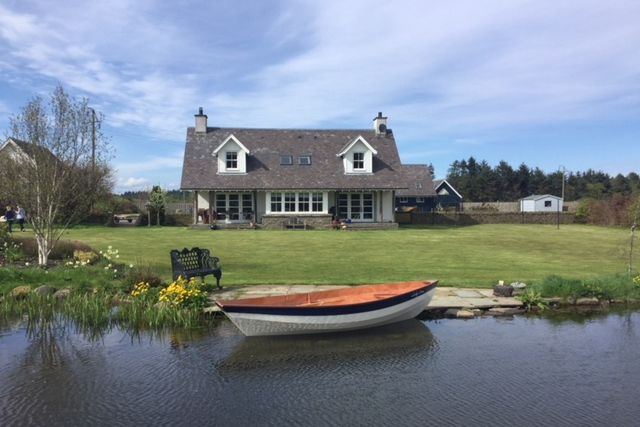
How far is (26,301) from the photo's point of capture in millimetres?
12305

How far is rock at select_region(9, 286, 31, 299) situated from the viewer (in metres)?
12.6

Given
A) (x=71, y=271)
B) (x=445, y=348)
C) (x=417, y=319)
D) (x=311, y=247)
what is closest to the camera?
(x=445, y=348)

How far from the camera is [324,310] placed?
1009 cm

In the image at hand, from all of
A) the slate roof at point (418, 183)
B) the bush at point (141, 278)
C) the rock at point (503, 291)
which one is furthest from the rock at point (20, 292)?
the slate roof at point (418, 183)

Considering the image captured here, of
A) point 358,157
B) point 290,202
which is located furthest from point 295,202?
point 358,157

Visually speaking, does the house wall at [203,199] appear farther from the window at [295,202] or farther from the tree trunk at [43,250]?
the tree trunk at [43,250]

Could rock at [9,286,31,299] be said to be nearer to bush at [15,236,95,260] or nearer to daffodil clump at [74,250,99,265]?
daffodil clump at [74,250,99,265]

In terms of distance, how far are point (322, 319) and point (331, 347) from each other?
0.63 m

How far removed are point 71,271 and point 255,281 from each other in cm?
497

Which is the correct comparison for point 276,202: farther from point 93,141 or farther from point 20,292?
point 20,292

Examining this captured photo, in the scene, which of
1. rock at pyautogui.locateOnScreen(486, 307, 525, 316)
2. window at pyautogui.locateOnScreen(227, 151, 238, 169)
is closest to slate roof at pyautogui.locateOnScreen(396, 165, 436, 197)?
window at pyautogui.locateOnScreen(227, 151, 238, 169)

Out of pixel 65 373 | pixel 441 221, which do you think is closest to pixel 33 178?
pixel 65 373

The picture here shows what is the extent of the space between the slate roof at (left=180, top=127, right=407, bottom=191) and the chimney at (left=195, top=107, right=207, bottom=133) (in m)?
0.40

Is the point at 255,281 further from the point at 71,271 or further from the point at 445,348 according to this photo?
the point at 445,348
